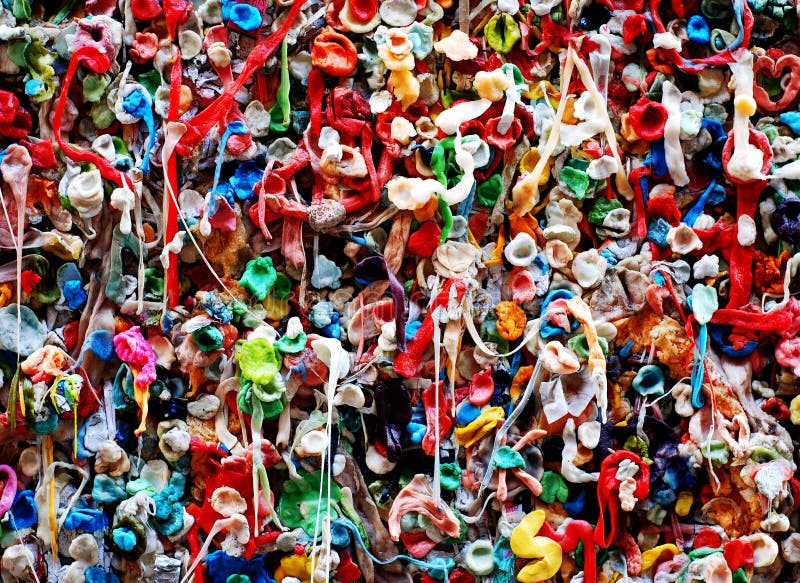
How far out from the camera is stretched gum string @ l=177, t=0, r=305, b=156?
112 centimetres

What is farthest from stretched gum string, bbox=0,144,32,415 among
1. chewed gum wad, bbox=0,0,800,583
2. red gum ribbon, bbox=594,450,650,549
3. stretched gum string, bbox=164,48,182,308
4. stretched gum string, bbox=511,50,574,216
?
red gum ribbon, bbox=594,450,650,549

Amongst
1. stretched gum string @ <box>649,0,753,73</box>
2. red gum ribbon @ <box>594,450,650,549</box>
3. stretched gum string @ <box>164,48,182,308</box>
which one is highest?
stretched gum string @ <box>649,0,753,73</box>

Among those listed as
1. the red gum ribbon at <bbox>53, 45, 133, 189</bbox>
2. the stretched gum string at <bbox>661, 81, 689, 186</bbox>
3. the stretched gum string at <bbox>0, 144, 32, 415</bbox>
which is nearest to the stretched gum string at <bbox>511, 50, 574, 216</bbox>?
the stretched gum string at <bbox>661, 81, 689, 186</bbox>

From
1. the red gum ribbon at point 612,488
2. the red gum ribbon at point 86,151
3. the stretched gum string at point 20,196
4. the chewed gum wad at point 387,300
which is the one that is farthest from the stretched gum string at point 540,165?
the stretched gum string at point 20,196

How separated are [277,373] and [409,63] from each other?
36 cm

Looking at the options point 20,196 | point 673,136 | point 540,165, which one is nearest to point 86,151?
point 20,196

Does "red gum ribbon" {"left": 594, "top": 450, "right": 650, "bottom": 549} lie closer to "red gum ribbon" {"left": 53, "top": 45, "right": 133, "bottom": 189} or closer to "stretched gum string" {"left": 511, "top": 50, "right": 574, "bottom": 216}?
"stretched gum string" {"left": 511, "top": 50, "right": 574, "bottom": 216}

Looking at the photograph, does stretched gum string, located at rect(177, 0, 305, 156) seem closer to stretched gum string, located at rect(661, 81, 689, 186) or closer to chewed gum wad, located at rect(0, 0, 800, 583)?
chewed gum wad, located at rect(0, 0, 800, 583)

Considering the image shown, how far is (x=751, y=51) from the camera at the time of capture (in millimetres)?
1155

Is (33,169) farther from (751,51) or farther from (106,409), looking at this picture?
(751,51)

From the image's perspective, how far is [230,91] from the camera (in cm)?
113

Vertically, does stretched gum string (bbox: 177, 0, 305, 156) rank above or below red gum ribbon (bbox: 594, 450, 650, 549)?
above

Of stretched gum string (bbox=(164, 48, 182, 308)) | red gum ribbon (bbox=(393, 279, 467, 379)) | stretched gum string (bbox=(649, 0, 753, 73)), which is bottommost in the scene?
red gum ribbon (bbox=(393, 279, 467, 379))

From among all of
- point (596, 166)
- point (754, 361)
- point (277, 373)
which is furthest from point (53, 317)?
point (754, 361)
